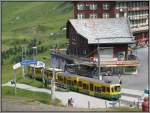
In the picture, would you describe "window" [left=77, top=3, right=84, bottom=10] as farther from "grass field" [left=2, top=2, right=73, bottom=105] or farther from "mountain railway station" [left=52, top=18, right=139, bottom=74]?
"grass field" [left=2, top=2, right=73, bottom=105]

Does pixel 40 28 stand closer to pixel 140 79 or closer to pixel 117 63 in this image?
pixel 117 63

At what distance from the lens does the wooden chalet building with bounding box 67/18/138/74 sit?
7250 cm

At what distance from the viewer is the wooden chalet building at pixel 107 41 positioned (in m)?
72.5

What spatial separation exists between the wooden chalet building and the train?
6.99 meters

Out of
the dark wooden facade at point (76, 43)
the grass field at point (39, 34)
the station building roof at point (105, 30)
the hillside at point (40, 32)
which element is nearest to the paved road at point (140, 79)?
the station building roof at point (105, 30)

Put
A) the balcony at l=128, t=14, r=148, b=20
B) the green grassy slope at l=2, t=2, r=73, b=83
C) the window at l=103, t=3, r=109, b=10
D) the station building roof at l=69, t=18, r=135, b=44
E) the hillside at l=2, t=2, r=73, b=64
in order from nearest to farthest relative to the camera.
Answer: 1. the station building roof at l=69, t=18, r=135, b=44
2. the window at l=103, t=3, r=109, b=10
3. the balcony at l=128, t=14, r=148, b=20
4. the green grassy slope at l=2, t=2, r=73, b=83
5. the hillside at l=2, t=2, r=73, b=64

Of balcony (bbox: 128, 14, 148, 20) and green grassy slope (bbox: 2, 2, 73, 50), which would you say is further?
green grassy slope (bbox: 2, 2, 73, 50)

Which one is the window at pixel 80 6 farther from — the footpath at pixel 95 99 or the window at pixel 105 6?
the footpath at pixel 95 99

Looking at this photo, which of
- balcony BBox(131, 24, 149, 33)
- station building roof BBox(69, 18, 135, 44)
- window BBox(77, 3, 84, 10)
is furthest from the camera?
balcony BBox(131, 24, 149, 33)

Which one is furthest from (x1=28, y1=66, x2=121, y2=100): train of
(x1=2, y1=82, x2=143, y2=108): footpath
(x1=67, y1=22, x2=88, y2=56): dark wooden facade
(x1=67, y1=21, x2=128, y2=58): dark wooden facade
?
(x1=67, y1=22, x2=88, y2=56): dark wooden facade

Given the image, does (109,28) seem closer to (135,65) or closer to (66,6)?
(135,65)

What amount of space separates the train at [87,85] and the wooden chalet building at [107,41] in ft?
22.9

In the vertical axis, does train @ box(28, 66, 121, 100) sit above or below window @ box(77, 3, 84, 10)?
below

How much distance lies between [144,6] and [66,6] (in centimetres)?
9390
